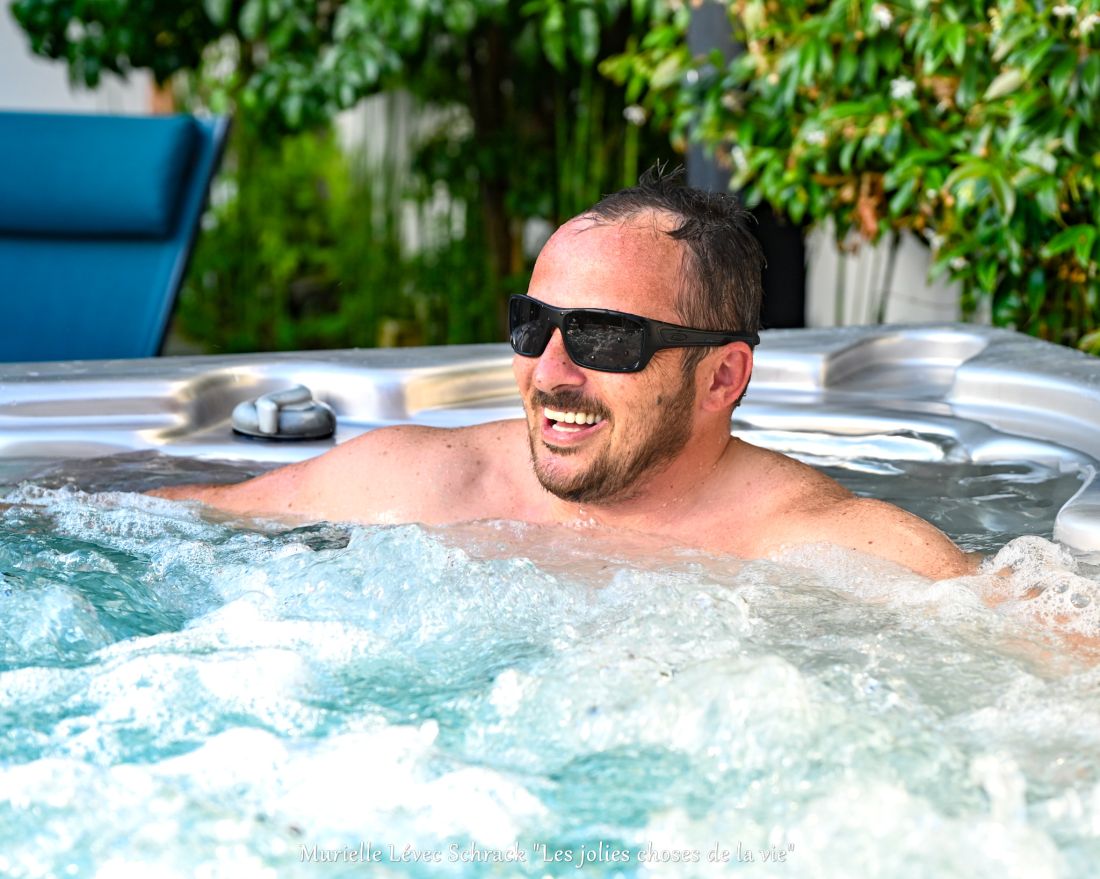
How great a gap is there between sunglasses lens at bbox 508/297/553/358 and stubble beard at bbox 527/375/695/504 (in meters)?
0.05

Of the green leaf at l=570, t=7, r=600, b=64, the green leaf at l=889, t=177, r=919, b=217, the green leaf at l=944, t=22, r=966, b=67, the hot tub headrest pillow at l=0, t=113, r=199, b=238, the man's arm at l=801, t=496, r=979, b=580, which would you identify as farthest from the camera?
the green leaf at l=570, t=7, r=600, b=64

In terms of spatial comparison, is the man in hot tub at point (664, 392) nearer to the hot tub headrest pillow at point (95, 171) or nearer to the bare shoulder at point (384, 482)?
the bare shoulder at point (384, 482)

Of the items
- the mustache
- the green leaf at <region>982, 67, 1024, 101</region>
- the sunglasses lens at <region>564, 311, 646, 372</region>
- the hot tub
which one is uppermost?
the green leaf at <region>982, 67, 1024, 101</region>

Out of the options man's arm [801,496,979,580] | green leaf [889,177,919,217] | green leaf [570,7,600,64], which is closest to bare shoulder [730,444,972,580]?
man's arm [801,496,979,580]

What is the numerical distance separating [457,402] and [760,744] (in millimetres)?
1192

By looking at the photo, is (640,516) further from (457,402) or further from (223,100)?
(223,100)

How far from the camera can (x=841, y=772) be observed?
4.20ft

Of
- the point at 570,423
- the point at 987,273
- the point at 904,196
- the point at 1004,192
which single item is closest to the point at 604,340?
the point at 570,423

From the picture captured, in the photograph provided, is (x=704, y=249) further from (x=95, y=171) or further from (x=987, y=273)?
(x=95, y=171)

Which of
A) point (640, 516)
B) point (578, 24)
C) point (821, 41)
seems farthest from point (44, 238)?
point (640, 516)

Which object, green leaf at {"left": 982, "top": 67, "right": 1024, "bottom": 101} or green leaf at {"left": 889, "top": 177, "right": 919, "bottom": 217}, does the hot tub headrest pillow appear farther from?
green leaf at {"left": 982, "top": 67, "right": 1024, "bottom": 101}

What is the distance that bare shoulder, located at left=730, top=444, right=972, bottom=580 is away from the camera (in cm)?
166

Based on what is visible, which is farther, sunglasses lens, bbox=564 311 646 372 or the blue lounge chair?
the blue lounge chair

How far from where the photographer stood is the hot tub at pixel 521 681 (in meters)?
1.19
